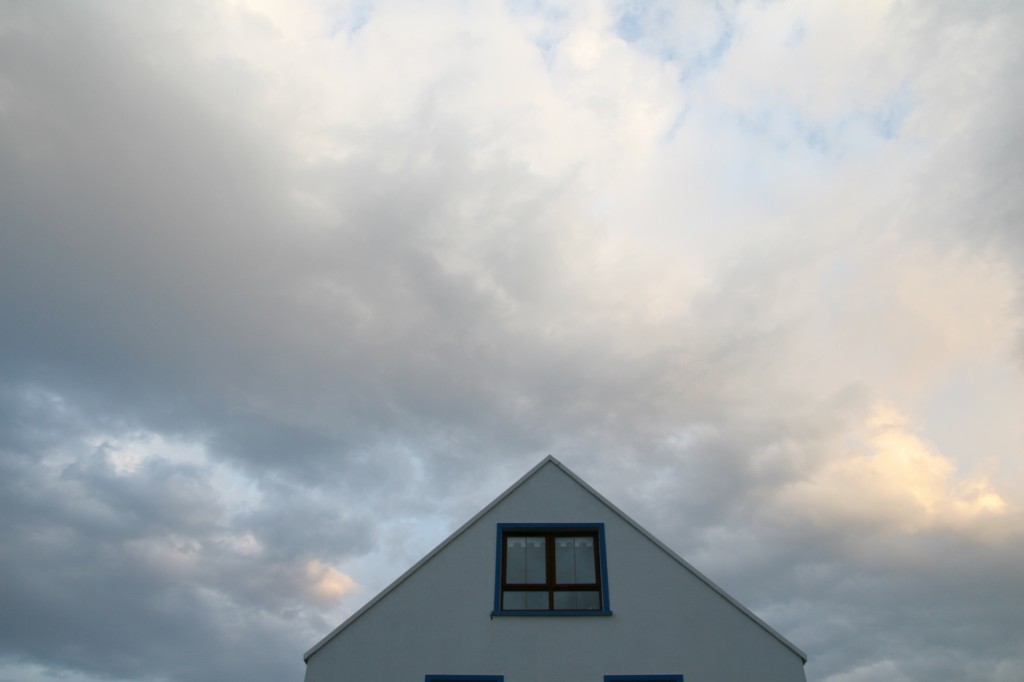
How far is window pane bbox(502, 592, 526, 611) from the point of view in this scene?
61.0 feet

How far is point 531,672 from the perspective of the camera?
17.5 meters

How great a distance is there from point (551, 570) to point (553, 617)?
4.41ft

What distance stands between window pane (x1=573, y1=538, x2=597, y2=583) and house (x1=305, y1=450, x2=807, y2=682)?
27mm

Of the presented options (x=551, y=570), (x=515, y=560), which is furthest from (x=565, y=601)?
(x=515, y=560)

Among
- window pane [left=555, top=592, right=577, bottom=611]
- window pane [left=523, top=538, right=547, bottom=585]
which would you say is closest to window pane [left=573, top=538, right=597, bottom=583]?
window pane [left=555, top=592, right=577, bottom=611]

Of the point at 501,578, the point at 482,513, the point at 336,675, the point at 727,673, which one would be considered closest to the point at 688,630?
the point at 727,673

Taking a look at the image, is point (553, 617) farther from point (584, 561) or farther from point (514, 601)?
point (584, 561)

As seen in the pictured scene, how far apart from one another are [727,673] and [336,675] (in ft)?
31.7

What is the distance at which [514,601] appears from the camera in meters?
18.7

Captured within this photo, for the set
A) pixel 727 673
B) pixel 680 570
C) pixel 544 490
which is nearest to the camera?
pixel 727 673

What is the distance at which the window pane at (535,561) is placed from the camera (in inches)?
750

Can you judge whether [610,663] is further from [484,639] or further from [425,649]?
[425,649]

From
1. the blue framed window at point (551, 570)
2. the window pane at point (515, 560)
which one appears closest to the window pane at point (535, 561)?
the blue framed window at point (551, 570)

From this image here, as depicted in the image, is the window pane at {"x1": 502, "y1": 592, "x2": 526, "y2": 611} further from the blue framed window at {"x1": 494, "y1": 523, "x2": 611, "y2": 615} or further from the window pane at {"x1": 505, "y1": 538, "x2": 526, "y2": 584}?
the window pane at {"x1": 505, "y1": 538, "x2": 526, "y2": 584}
